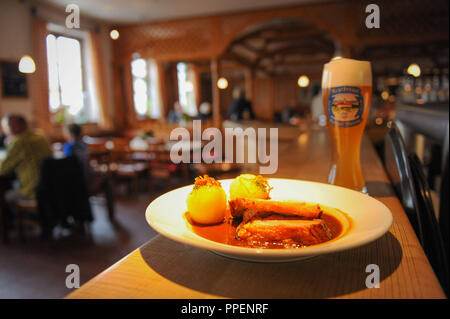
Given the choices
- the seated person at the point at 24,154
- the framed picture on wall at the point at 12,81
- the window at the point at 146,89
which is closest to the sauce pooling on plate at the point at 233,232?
the seated person at the point at 24,154

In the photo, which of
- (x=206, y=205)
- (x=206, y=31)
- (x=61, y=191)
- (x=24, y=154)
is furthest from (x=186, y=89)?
(x=206, y=205)

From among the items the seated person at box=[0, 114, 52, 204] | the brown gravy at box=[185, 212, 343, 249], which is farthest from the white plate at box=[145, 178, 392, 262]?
the seated person at box=[0, 114, 52, 204]

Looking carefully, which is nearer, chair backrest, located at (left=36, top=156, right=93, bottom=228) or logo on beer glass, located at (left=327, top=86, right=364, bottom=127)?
logo on beer glass, located at (left=327, top=86, right=364, bottom=127)

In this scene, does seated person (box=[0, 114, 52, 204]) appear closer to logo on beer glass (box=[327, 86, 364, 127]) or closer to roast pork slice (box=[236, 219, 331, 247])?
logo on beer glass (box=[327, 86, 364, 127])

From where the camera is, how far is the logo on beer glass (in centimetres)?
93

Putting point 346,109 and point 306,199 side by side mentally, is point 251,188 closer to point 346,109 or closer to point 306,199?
point 306,199

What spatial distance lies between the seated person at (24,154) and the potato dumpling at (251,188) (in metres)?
3.64

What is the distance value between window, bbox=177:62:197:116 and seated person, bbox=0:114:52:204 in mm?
11094

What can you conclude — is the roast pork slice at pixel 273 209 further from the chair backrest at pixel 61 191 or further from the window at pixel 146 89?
the window at pixel 146 89

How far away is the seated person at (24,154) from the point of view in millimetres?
3617
